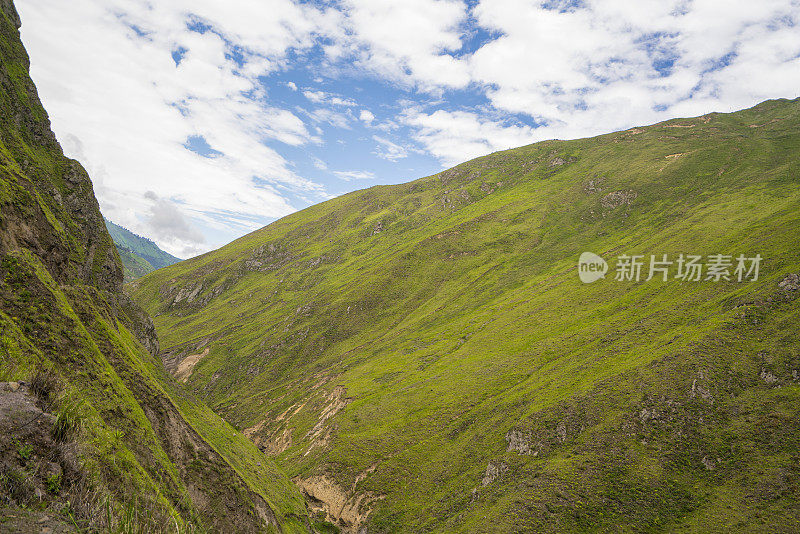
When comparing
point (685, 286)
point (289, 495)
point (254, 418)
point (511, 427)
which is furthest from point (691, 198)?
point (254, 418)

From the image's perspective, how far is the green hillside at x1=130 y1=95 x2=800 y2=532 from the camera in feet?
147

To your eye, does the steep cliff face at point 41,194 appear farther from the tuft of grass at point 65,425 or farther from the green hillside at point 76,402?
the tuft of grass at point 65,425

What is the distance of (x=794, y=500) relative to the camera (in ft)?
118

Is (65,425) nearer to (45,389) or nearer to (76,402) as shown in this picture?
(45,389)

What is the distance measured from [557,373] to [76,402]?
75664 millimetres

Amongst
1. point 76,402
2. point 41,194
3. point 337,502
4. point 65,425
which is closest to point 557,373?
point 337,502

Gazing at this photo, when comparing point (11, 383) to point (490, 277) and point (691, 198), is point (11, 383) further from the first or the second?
point (691, 198)

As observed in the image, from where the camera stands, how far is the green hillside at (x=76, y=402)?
28.6 ft

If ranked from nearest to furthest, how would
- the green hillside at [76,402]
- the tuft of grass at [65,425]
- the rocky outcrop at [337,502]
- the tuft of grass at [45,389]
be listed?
the green hillside at [76,402] < the tuft of grass at [65,425] < the tuft of grass at [45,389] < the rocky outcrop at [337,502]

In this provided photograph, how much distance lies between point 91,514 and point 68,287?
3289 cm

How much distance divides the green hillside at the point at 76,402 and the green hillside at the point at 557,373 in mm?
26015

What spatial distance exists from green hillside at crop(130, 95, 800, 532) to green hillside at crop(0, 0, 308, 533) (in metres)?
26.0

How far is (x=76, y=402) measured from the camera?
16.6m

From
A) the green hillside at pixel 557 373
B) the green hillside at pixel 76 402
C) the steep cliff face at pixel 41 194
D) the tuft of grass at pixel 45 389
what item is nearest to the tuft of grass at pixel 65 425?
the green hillside at pixel 76 402
